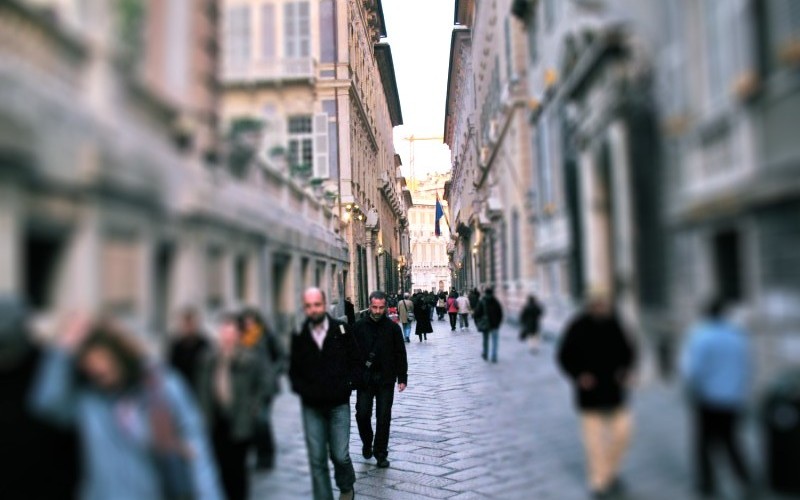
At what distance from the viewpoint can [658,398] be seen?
2.15m

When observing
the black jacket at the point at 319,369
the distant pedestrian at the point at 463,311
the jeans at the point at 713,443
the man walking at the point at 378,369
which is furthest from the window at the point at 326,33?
the man walking at the point at 378,369

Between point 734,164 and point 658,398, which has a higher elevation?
A: point 734,164

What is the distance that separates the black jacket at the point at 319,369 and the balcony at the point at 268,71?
1354 millimetres

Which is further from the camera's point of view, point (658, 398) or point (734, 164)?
point (658, 398)

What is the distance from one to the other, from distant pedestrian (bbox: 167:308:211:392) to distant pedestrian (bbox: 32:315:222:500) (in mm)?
51

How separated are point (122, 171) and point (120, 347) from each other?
18.8 inches

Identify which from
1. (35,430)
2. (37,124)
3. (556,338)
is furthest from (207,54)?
(556,338)

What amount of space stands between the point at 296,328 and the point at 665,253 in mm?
2227

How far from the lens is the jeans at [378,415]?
364 inches

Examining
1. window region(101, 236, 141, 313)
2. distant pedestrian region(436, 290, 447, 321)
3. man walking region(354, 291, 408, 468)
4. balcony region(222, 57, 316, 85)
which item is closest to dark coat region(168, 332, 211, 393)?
window region(101, 236, 141, 313)

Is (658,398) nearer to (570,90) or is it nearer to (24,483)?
(570,90)

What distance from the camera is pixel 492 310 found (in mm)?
3500

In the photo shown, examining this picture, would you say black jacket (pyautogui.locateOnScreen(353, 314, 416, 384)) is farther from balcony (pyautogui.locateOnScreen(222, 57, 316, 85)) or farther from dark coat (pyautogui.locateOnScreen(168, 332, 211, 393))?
dark coat (pyautogui.locateOnScreen(168, 332, 211, 393))

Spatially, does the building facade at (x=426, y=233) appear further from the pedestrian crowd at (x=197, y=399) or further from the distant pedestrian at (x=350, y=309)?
the pedestrian crowd at (x=197, y=399)
